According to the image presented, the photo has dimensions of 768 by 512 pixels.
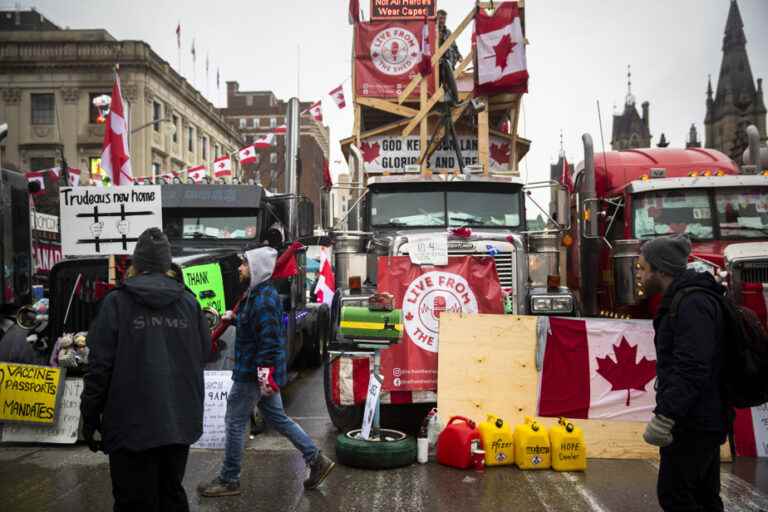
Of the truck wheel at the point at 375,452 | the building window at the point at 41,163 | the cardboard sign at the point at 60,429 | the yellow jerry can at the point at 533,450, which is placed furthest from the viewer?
the building window at the point at 41,163

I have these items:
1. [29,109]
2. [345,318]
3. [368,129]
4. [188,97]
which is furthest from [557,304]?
[188,97]

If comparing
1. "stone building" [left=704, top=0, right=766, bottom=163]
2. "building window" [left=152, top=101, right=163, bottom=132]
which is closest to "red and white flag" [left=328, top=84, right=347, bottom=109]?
"building window" [left=152, top=101, right=163, bottom=132]

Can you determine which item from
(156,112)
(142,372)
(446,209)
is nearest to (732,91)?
(156,112)

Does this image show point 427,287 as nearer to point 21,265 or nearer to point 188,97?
point 21,265

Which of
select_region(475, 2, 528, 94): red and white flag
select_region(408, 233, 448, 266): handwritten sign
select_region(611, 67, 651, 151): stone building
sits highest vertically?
select_region(611, 67, 651, 151): stone building

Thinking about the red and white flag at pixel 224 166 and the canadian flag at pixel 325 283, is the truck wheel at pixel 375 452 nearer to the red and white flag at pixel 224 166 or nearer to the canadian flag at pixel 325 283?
the canadian flag at pixel 325 283

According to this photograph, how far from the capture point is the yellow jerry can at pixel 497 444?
680cm

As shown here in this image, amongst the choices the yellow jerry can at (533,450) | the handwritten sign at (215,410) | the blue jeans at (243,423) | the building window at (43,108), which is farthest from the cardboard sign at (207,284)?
the building window at (43,108)

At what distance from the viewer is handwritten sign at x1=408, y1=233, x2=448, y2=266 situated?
314 inches

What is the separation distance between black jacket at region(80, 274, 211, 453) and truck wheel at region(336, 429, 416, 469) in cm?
275

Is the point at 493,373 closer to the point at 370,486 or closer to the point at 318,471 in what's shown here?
the point at 370,486

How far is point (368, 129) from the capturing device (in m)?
11.9

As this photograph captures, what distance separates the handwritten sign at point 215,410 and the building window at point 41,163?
33724 mm

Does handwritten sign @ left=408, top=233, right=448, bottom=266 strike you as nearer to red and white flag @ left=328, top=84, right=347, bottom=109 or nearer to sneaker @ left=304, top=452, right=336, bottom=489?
sneaker @ left=304, top=452, right=336, bottom=489
